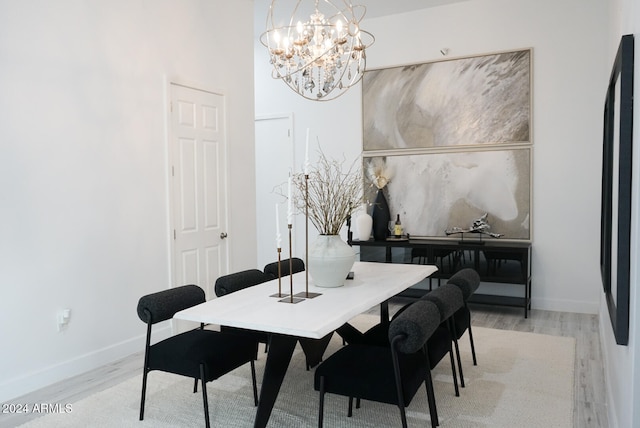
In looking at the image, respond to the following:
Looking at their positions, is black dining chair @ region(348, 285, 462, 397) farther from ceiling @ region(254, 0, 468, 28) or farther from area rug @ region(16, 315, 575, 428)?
ceiling @ region(254, 0, 468, 28)

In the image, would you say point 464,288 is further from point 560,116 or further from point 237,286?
point 560,116

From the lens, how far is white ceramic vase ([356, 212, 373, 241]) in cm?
566

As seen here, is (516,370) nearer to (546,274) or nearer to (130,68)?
(546,274)

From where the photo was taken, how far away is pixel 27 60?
325cm

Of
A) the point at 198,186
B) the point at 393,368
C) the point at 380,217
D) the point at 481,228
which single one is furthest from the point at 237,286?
the point at 481,228

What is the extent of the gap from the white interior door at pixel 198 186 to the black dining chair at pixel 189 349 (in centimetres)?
156

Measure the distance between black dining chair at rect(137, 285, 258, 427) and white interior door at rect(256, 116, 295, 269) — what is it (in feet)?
12.3

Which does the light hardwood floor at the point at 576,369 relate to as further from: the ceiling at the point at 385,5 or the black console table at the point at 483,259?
the ceiling at the point at 385,5

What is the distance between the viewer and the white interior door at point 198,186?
14.3 feet

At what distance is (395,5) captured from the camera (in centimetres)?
544

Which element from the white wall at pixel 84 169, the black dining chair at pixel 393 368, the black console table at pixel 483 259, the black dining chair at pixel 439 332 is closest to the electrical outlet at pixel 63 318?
the white wall at pixel 84 169

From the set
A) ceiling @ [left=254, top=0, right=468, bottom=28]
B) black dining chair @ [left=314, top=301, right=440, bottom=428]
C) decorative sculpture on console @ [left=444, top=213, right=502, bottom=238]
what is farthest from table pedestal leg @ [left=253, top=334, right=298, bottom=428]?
ceiling @ [left=254, top=0, right=468, bottom=28]

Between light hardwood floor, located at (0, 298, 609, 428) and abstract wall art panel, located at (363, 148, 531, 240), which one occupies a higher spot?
abstract wall art panel, located at (363, 148, 531, 240)

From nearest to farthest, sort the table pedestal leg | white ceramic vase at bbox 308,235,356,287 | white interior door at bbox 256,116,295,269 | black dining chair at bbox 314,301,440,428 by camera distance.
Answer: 1. black dining chair at bbox 314,301,440,428
2. the table pedestal leg
3. white ceramic vase at bbox 308,235,356,287
4. white interior door at bbox 256,116,295,269
